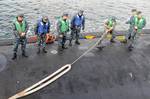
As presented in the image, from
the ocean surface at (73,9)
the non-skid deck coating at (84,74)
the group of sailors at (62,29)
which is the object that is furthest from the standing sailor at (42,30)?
the ocean surface at (73,9)

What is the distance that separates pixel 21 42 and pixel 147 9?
28813mm

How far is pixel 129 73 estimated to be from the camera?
1680 cm

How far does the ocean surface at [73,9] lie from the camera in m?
35.7

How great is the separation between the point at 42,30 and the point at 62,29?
4.28 feet

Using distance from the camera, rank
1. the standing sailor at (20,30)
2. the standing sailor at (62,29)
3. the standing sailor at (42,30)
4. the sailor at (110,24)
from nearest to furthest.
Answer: the standing sailor at (20,30), the standing sailor at (42,30), the standing sailor at (62,29), the sailor at (110,24)

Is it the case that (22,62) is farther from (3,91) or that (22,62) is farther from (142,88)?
(142,88)

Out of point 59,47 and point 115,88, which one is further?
point 59,47

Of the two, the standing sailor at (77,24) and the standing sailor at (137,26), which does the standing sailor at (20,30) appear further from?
the standing sailor at (137,26)

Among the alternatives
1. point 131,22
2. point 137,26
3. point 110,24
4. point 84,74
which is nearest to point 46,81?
point 84,74

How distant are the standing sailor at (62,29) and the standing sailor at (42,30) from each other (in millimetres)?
773

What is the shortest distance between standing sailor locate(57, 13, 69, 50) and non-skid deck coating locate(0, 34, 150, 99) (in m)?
0.44

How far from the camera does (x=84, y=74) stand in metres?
16.2

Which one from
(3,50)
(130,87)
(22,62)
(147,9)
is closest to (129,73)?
(130,87)

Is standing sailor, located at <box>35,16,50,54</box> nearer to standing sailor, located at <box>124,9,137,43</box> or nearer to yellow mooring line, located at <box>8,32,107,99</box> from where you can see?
yellow mooring line, located at <box>8,32,107,99</box>
